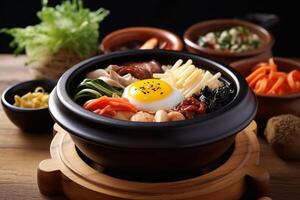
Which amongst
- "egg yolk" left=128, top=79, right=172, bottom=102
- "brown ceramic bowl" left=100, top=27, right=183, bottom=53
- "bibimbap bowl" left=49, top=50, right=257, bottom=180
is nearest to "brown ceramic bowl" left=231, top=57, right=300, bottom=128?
"bibimbap bowl" left=49, top=50, right=257, bottom=180

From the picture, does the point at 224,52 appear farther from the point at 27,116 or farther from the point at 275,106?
the point at 27,116

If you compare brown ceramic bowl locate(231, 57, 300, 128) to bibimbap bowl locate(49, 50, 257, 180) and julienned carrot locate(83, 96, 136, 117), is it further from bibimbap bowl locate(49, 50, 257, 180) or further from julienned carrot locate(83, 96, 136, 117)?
julienned carrot locate(83, 96, 136, 117)

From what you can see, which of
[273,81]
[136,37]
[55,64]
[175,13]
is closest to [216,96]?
[273,81]

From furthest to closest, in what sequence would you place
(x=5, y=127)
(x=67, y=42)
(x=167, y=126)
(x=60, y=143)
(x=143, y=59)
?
1. (x=67, y=42)
2. (x=5, y=127)
3. (x=143, y=59)
4. (x=60, y=143)
5. (x=167, y=126)

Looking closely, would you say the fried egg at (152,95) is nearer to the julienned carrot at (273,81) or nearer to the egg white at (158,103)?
the egg white at (158,103)

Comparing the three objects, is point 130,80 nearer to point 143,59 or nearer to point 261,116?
point 143,59

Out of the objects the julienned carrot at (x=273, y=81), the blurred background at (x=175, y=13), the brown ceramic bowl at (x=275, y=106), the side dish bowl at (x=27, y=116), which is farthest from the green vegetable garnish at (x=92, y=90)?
the blurred background at (x=175, y=13)

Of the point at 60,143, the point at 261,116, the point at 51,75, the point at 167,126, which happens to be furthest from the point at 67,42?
the point at 167,126
